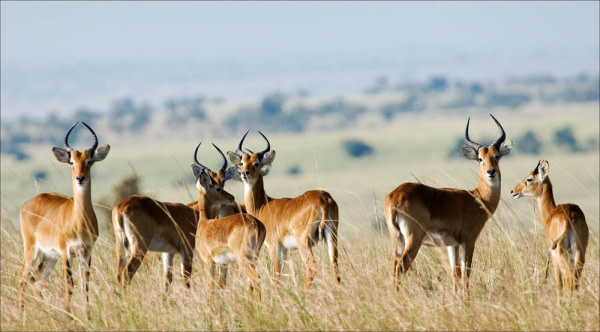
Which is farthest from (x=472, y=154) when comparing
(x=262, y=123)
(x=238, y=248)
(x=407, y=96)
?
(x=407, y=96)

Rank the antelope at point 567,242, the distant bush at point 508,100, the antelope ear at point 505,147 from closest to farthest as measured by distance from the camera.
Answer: the antelope at point 567,242, the antelope ear at point 505,147, the distant bush at point 508,100

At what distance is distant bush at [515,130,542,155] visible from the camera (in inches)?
3145

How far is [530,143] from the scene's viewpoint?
80.2 m

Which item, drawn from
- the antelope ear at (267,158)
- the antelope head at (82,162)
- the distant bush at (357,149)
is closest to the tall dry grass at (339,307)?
the antelope head at (82,162)

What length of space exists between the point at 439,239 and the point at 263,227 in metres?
1.67

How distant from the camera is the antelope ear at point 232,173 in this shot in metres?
10.2

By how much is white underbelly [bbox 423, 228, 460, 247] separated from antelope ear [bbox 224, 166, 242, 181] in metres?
2.54

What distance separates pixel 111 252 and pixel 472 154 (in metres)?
4.25

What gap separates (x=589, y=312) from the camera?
22.2 feet

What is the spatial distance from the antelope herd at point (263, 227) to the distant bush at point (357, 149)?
7896 centimetres

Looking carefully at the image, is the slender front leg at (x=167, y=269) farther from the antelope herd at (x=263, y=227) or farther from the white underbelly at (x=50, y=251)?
the white underbelly at (x=50, y=251)

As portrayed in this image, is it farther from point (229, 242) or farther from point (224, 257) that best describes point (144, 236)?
point (229, 242)

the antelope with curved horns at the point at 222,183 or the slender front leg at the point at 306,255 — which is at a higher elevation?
the antelope with curved horns at the point at 222,183

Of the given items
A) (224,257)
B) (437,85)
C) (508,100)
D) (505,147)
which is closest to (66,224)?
(224,257)
